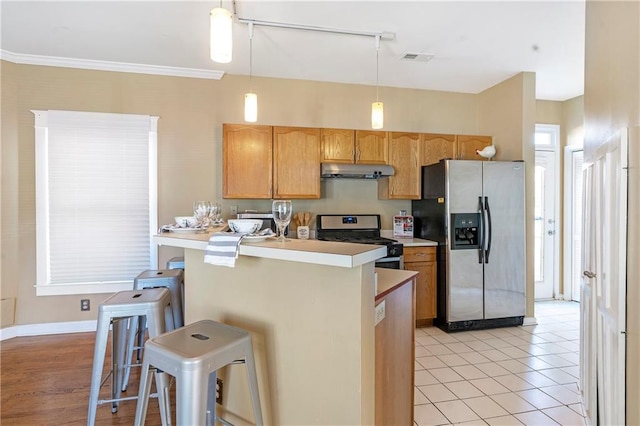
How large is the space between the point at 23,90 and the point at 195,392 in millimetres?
3945

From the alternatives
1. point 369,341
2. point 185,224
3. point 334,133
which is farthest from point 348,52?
point 369,341

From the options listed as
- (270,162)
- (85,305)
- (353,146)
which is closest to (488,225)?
(353,146)

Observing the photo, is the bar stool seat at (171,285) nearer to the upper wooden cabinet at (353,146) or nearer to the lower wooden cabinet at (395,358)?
the lower wooden cabinet at (395,358)

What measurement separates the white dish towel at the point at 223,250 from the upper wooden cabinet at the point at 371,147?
2.79 m

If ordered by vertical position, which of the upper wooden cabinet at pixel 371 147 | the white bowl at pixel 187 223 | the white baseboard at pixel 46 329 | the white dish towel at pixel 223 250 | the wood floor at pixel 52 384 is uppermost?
the upper wooden cabinet at pixel 371 147

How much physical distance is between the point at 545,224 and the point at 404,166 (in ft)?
7.81

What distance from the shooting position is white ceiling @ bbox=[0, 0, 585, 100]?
271 centimetres

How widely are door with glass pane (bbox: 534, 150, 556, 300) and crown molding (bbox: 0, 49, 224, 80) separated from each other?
447cm

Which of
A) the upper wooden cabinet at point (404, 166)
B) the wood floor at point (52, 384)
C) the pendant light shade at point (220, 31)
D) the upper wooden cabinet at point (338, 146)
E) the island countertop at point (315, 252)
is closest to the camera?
the island countertop at point (315, 252)

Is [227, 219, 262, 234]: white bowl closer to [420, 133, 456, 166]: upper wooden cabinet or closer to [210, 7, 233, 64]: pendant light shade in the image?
[210, 7, 233, 64]: pendant light shade

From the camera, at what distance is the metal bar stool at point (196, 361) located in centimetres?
131

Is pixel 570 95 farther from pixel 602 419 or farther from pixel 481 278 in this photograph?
pixel 602 419

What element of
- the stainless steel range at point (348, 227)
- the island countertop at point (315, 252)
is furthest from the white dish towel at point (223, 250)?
the stainless steel range at point (348, 227)

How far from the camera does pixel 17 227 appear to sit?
361 cm
